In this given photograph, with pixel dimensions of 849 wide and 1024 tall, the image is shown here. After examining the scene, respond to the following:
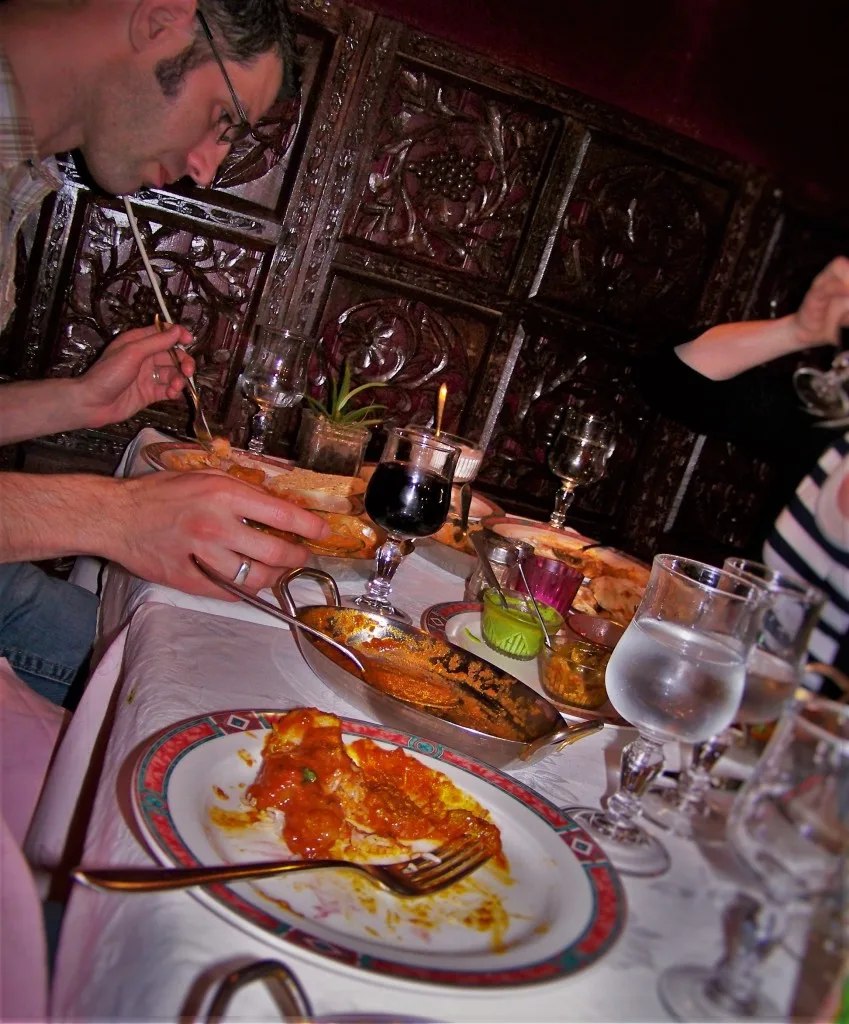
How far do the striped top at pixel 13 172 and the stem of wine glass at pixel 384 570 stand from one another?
0.90 meters

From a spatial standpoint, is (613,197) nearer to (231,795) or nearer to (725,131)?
(725,131)

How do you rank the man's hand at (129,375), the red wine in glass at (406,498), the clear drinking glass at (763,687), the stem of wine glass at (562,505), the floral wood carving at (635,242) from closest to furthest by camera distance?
Answer: the clear drinking glass at (763,687) → the red wine in glass at (406,498) → the man's hand at (129,375) → the stem of wine glass at (562,505) → the floral wood carving at (635,242)

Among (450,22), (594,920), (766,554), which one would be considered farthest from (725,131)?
(594,920)

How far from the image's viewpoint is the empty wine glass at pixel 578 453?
2.27 meters

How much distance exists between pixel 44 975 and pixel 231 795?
7.2 inches

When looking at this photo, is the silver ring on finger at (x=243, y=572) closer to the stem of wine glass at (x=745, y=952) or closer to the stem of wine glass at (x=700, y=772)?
the stem of wine glass at (x=700, y=772)

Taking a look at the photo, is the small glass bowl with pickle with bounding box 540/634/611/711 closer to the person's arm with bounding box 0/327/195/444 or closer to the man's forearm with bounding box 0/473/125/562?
the man's forearm with bounding box 0/473/125/562

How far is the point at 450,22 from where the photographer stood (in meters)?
2.92

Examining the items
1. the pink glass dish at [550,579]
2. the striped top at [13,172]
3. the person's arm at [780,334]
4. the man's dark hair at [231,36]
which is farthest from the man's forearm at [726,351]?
the striped top at [13,172]

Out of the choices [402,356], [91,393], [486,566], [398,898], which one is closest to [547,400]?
[402,356]

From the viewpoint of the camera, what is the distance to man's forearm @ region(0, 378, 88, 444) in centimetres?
174

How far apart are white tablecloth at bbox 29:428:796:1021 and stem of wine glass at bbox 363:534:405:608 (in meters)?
0.32

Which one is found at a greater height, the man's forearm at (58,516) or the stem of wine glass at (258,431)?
the stem of wine glass at (258,431)

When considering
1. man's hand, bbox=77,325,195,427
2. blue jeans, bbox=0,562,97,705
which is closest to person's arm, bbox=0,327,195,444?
man's hand, bbox=77,325,195,427
